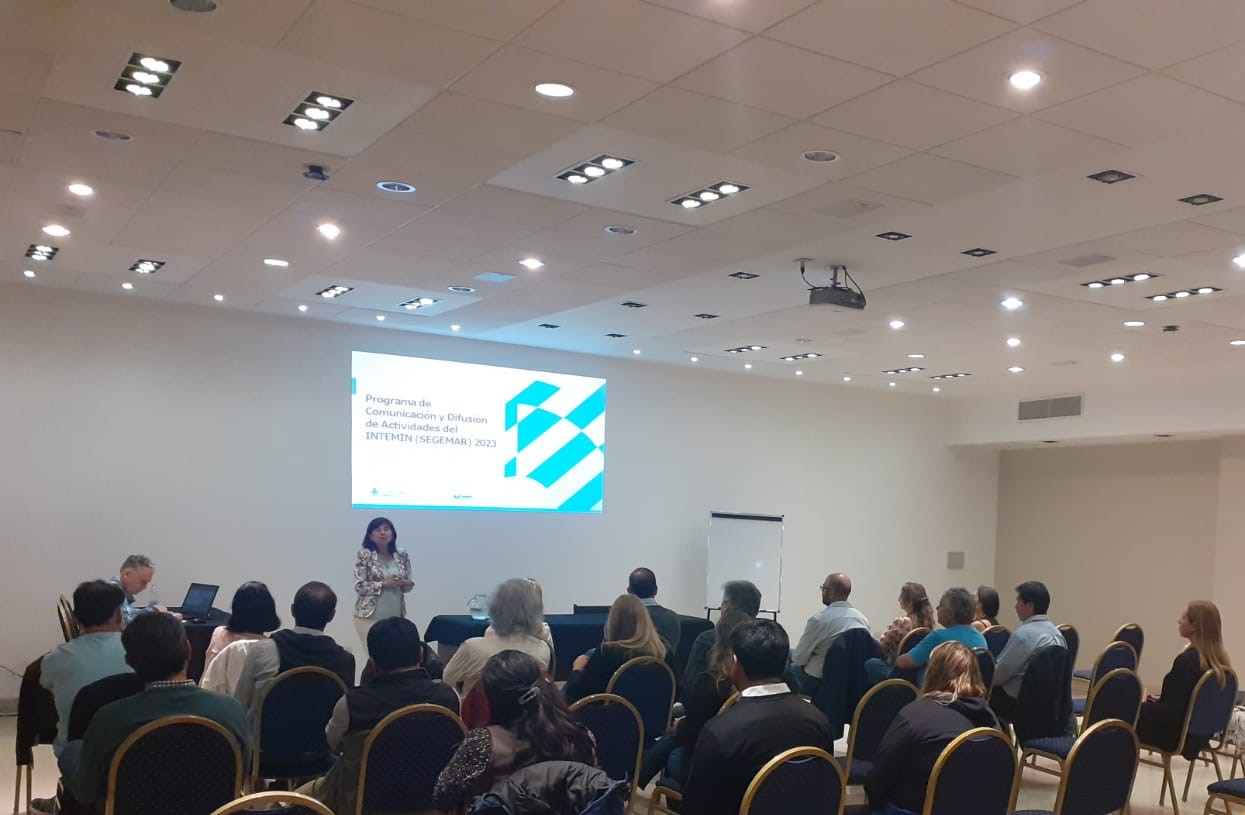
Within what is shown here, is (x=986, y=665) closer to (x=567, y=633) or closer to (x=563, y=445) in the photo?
(x=567, y=633)

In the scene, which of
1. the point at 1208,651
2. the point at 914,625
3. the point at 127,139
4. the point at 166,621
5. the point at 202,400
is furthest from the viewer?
the point at 202,400

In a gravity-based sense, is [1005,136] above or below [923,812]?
above

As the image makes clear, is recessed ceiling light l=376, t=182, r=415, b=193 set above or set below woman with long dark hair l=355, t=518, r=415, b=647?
above

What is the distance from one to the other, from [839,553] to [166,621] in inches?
456

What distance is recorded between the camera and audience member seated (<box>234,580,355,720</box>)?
15.4 feet

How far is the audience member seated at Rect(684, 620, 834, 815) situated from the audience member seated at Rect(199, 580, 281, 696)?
7.74ft

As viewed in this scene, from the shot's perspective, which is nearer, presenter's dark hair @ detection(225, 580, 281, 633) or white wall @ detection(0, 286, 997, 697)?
presenter's dark hair @ detection(225, 580, 281, 633)

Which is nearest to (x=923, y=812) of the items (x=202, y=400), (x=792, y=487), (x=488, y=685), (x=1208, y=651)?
(x=488, y=685)

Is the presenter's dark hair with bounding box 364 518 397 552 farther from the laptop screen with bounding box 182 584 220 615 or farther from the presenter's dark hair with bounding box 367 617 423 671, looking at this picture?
the presenter's dark hair with bounding box 367 617 423 671

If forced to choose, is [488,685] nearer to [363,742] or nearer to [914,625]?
[363,742]

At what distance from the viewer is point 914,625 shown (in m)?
7.22

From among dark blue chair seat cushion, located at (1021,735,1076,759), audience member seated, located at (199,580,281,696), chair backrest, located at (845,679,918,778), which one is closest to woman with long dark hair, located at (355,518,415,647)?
audience member seated, located at (199,580,281,696)

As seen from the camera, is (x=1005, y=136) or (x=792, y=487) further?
(x=792, y=487)

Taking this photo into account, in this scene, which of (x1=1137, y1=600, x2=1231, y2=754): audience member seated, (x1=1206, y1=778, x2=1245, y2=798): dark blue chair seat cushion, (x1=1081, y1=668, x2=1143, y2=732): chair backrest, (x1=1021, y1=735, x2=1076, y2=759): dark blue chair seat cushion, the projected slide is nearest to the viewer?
(x1=1206, y1=778, x2=1245, y2=798): dark blue chair seat cushion
